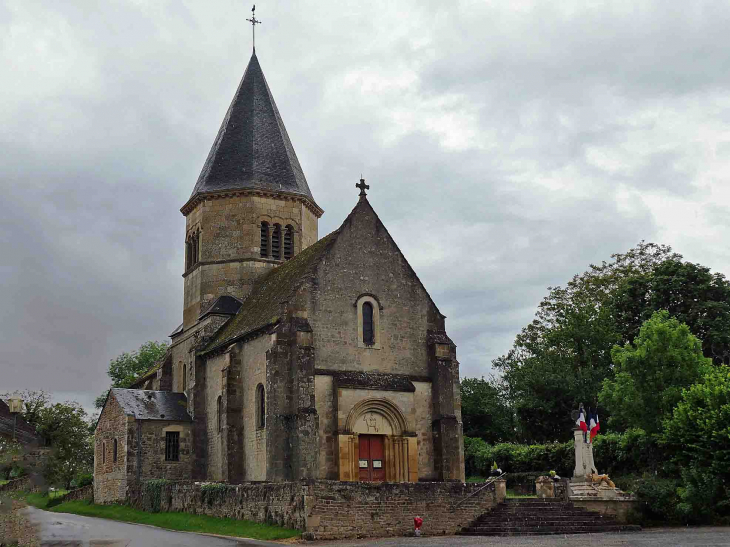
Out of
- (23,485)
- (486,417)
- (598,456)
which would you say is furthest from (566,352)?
(23,485)

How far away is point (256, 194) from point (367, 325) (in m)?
12.9

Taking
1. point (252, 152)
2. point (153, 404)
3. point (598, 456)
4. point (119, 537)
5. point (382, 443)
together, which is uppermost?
point (252, 152)

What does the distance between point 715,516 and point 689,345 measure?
11.4 metres

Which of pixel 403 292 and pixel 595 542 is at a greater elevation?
pixel 403 292

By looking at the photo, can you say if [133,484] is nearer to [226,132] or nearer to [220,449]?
[220,449]

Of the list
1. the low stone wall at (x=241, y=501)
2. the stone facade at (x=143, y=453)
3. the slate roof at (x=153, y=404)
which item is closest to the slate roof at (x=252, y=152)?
the slate roof at (x=153, y=404)

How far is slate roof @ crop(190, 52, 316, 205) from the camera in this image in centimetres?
4441

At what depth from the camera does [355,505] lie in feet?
80.5

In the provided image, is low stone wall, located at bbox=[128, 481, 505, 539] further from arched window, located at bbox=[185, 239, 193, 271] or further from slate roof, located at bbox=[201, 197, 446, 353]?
arched window, located at bbox=[185, 239, 193, 271]

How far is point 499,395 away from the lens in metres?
62.4

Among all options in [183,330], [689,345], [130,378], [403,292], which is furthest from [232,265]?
[130,378]

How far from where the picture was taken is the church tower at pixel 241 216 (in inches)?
1704

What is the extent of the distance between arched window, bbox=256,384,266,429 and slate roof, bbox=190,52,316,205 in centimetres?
1402

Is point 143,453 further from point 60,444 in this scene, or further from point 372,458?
point 60,444
